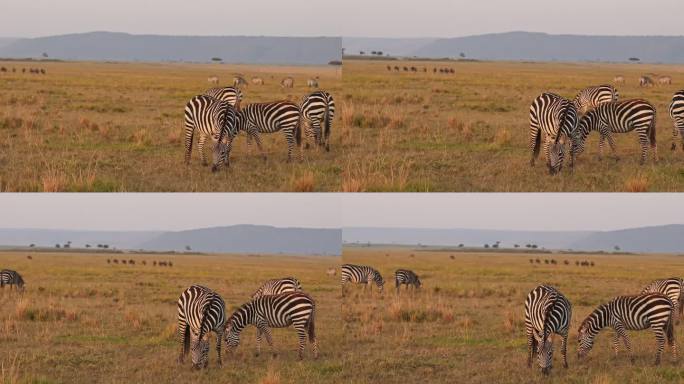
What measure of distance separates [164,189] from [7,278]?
50.3 ft

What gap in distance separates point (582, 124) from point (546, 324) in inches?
182

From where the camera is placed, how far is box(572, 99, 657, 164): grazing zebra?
661 inches

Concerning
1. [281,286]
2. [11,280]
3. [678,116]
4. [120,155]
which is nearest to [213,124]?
[120,155]

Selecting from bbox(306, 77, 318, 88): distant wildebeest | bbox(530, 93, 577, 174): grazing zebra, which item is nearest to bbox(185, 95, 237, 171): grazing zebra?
bbox(530, 93, 577, 174): grazing zebra

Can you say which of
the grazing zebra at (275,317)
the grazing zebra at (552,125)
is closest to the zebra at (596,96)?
the grazing zebra at (552,125)

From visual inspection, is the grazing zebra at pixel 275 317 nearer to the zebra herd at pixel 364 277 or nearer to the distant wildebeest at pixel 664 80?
the zebra herd at pixel 364 277

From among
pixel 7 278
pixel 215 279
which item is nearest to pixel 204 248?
pixel 215 279

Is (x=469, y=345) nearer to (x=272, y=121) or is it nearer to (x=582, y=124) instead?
(x=582, y=124)

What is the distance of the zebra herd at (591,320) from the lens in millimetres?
13314

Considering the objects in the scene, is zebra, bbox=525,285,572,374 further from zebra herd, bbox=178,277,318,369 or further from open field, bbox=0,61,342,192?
open field, bbox=0,61,342,192

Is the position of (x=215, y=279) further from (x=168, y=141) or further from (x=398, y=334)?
(x=398, y=334)

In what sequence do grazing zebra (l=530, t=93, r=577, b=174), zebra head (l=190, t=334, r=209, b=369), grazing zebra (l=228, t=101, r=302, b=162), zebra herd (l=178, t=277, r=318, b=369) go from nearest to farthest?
zebra head (l=190, t=334, r=209, b=369), zebra herd (l=178, t=277, r=318, b=369), grazing zebra (l=530, t=93, r=577, b=174), grazing zebra (l=228, t=101, r=302, b=162)

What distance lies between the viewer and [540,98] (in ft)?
55.5

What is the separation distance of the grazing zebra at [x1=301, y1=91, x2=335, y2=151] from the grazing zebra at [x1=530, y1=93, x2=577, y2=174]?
425 cm
